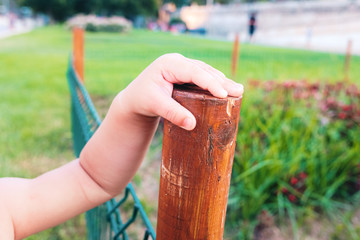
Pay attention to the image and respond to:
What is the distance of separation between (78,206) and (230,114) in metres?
0.55

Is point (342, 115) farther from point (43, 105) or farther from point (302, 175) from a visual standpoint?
point (43, 105)

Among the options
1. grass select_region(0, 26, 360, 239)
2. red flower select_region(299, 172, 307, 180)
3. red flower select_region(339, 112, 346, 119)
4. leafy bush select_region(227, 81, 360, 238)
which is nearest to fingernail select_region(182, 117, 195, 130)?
leafy bush select_region(227, 81, 360, 238)

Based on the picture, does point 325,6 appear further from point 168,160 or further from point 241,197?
point 168,160

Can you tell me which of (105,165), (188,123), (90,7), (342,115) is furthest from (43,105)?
(90,7)

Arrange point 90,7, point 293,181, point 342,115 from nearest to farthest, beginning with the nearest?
point 293,181 < point 342,115 < point 90,7

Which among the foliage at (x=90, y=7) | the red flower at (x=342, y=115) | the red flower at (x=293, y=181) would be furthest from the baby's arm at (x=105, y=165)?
the foliage at (x=90, y=7)

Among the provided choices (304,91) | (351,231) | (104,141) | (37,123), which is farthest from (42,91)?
(104,141)

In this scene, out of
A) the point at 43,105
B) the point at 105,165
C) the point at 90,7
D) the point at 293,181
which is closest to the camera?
the point at 105,165

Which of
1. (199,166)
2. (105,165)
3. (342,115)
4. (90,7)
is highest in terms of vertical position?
(90,7)

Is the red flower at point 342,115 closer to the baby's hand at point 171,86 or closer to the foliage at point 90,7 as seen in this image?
the baby's hand at point 171,86

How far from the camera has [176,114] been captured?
0.52 meters

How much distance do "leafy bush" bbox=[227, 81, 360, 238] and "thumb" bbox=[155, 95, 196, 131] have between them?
1852mm

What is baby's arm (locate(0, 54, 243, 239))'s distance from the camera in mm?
610

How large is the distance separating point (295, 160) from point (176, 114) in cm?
210
